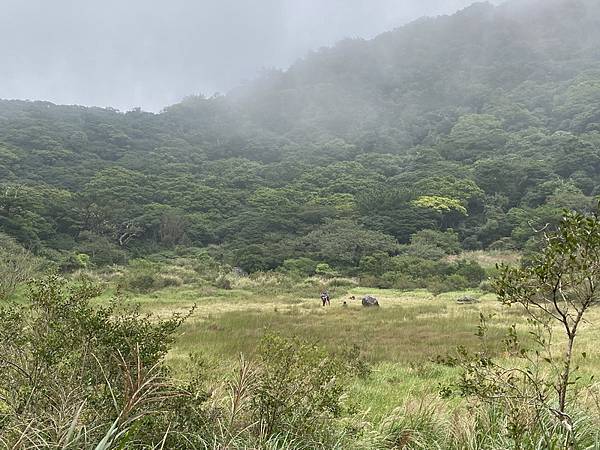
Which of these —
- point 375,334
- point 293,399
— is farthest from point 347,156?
point 293,399

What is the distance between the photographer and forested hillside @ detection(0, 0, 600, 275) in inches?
1984

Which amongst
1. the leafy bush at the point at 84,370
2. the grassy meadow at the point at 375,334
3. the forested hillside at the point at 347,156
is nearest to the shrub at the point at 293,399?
the leafy bush at the point at 84,370

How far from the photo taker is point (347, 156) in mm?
95312

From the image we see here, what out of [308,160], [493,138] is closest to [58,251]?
[308,160]

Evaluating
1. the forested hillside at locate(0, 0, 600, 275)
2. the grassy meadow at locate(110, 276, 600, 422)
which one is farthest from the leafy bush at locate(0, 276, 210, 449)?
the forested hillside at locate(0, 0, 600, 275)

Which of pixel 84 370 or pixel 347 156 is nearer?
pixel 84 370

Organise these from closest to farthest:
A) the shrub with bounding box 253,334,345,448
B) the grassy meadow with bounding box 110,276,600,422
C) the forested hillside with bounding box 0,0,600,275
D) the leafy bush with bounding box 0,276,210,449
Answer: the leafy bush with bounding box 0,276,210,449 → the shrub with bounding box 253,334,345,448 → the grassy meadow with bounding box 110,276,600,422 → the forested hillside with bounding box 0,0,600,275

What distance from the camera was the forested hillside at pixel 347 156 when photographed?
5041 cm

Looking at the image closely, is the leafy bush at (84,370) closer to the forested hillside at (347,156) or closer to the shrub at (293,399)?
the shrub at (293,399)

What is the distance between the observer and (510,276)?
4.75 meters

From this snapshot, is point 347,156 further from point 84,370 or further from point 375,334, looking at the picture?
point 84,370

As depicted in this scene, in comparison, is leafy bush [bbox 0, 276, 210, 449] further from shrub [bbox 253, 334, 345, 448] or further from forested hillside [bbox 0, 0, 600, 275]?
forested hillside [bbox 0, 0, 600, 275]

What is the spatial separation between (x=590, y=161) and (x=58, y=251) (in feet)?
205

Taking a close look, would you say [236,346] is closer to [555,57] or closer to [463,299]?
[463,299]
